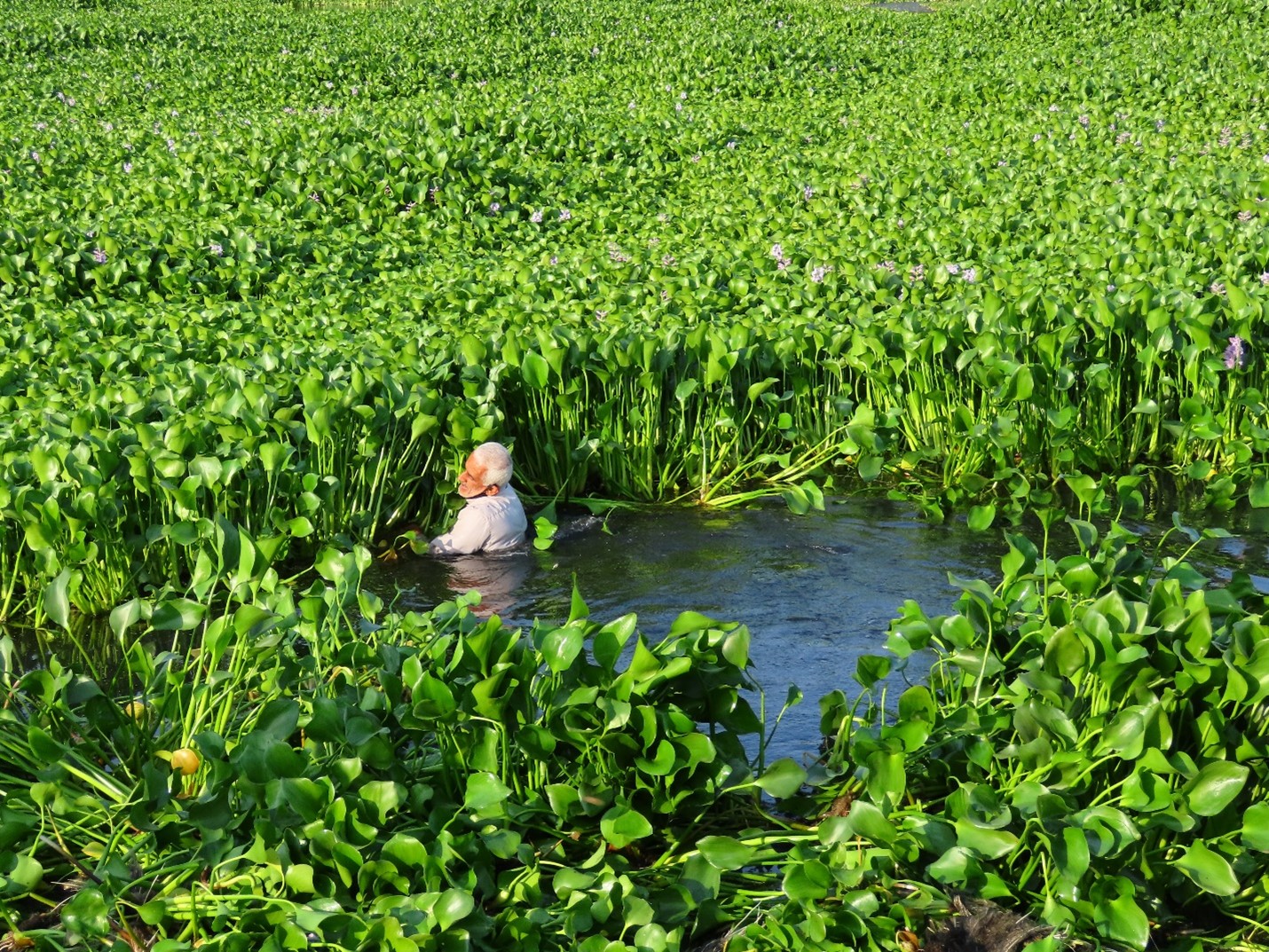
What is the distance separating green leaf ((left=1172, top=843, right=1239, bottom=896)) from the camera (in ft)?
8.17

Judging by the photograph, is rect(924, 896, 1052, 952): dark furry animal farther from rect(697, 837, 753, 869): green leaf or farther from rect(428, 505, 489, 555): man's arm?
rect(428, 505, 489, 555): man's arm

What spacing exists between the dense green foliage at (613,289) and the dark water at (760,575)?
23 centimetres

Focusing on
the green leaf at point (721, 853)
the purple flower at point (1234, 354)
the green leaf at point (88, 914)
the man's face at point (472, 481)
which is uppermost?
the purple flower at point (1234, 354)

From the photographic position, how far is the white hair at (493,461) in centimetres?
505

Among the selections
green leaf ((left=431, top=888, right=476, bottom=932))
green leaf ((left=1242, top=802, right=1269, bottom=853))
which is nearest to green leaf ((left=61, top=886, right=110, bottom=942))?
green leaf ((left=431, top=888, right=476, bottom=932))

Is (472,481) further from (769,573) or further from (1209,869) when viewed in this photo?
(1209,869)

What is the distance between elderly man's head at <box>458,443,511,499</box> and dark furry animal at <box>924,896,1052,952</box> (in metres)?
2.75

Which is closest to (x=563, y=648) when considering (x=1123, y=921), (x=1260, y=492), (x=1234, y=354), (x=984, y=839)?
(x=984, y=839)

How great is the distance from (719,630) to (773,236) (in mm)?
5607

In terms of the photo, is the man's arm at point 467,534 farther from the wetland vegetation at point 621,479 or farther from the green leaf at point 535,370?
the green leaf at point 535,370

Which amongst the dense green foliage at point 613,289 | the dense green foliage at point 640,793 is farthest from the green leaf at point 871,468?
the dense green foliage at point 640,793

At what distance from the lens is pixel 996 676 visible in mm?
3146

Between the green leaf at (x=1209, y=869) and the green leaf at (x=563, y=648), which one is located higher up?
the green leaf at (x=563, y=648)

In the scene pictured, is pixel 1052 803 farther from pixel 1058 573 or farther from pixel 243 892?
pixel 243 892
